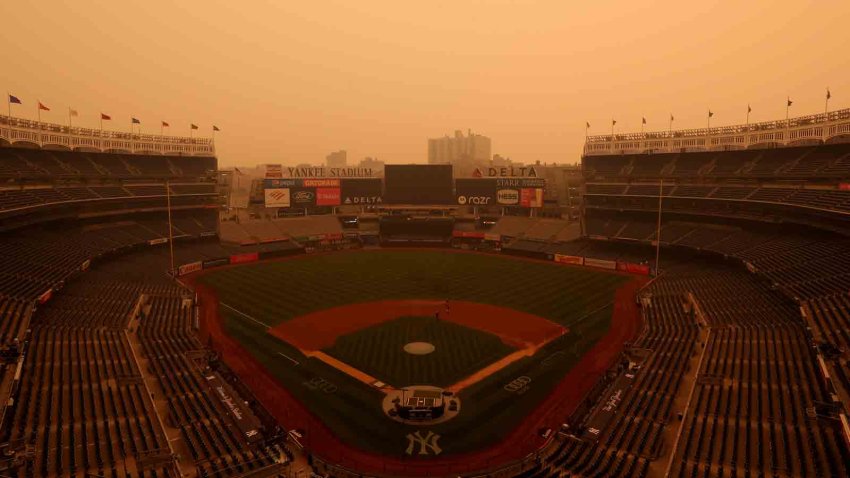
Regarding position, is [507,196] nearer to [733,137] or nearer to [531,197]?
[531,197]

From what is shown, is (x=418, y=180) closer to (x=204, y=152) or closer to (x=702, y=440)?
(x=204, y=152)

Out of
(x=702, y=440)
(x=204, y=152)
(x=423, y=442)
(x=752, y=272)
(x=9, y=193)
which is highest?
(x=204, y=152)

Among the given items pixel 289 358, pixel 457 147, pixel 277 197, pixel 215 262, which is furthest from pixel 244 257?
pixel 457 147

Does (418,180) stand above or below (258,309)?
above

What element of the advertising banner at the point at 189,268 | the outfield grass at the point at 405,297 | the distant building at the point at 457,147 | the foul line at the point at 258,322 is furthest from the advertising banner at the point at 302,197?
the distant building at the point at 457,147

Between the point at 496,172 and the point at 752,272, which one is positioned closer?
the point at 752,272

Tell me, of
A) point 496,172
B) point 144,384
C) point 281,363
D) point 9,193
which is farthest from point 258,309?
point 496,172
